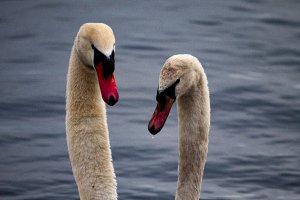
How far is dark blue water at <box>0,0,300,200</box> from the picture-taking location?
1623cm

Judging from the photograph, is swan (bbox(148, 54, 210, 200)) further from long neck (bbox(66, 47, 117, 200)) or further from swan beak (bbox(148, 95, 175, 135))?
long neck (bbox(66, 47, 117, 200))

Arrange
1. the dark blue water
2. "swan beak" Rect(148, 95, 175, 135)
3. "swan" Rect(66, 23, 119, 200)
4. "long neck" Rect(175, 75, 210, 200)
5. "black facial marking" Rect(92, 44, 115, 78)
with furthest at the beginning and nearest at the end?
the dark blue water < "swan" Rect(66, 23, 119, 200) < "long neck" Rect(175, 75, 210, 200) < "swan beak" Rect(148, 95, 175, 135) < "black facial marking" Rect(92, 44, 115, 78)

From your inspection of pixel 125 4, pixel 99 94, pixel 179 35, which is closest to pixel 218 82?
pixel 179 35

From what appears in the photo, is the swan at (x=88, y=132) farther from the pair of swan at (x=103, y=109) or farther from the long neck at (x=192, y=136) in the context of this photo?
the long neck at (x=192, y=136)

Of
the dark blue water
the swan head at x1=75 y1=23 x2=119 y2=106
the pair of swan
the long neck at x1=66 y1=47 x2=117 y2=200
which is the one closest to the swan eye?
the pair of swan

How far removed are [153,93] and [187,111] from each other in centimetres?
772

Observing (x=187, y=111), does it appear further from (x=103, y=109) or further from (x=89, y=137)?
(x=89, y=137)

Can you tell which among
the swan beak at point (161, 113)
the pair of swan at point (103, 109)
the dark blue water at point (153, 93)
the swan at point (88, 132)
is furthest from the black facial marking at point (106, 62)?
the dark blue water at point (153, 93)

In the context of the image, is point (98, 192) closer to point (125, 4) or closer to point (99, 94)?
point (99, 94)

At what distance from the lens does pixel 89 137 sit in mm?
11438

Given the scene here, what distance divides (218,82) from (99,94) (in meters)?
8.02

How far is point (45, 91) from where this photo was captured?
1869 cm

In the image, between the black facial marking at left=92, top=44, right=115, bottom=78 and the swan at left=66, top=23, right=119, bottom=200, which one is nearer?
the black facial marking at left=92, top=44, right=115, bottom=78

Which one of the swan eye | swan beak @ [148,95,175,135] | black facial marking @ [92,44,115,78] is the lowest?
swan beak @ [148,95,175,135]
